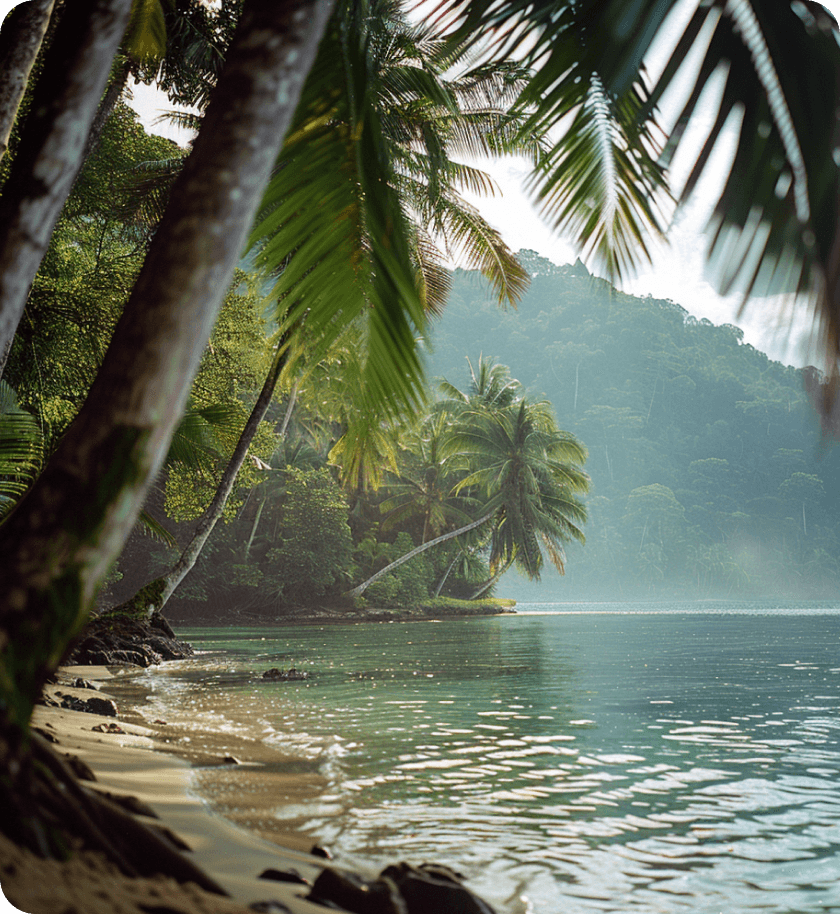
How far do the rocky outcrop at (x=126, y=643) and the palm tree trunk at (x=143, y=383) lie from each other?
1216cm

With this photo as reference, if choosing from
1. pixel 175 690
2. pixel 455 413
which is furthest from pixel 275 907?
pixel 455 413

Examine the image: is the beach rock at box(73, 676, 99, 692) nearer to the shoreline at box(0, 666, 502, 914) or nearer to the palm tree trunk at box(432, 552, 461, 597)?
the shoreline at box(0, 666, 502, 914)

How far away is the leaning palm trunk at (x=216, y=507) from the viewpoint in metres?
13.1

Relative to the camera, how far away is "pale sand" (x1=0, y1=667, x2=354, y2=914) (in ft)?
4.31

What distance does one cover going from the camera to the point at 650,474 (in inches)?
4225

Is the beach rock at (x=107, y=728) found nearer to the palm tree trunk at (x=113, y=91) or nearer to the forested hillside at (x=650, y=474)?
the palm tree trunk at (x=113, y=91)

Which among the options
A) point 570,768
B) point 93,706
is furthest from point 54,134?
point 93,706

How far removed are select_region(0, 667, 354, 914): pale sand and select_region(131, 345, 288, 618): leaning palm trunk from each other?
18.3 ft

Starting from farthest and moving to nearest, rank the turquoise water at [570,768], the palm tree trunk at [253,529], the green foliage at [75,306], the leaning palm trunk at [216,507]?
the palm tree trunk at [253,529]
the leaning palm trunk at [216,507]
the green foliage at [75,306]
the turquoise water at [570,768]

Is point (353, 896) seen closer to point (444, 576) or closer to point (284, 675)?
point (284, 675)

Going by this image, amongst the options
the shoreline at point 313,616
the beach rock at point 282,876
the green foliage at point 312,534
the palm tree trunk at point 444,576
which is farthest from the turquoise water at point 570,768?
the palm tree trunk at point 444,576

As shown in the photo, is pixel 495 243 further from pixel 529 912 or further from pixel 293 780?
pixel 529 912

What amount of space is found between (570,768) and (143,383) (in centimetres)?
549

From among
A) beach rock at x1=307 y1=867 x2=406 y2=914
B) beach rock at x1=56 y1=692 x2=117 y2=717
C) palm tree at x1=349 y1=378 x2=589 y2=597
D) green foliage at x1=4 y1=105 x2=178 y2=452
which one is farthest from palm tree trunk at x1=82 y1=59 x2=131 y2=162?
palm tree at x1=349 y1=378 x2=589 y2=597
